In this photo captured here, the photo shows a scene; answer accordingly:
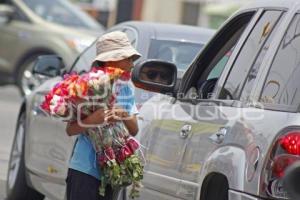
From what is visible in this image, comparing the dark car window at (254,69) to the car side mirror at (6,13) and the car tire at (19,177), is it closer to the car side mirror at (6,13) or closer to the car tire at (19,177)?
the car tire at (19,177)

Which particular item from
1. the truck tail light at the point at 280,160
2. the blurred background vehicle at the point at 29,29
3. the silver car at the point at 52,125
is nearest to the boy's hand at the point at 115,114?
the truck tail light at the point at 280,160

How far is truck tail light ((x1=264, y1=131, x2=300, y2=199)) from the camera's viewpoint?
4.77m

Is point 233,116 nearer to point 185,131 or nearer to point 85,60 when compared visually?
point 185,131

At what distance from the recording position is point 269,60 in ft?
17.7

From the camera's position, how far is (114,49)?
5.95 metres

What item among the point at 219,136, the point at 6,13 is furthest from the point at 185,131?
the point at 6,13

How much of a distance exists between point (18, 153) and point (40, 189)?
3.01 feet

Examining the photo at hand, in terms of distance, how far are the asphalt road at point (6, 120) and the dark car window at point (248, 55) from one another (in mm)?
4269

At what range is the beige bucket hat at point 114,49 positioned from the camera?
19.4 feet

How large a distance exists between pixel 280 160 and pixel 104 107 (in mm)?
1311

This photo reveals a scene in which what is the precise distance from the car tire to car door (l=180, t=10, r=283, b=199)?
340 cm

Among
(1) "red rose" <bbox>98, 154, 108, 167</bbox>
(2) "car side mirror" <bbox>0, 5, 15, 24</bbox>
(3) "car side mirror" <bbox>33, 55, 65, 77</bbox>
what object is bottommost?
(1) "red rose" <bbox>98, 154, 108, 167</bbox>

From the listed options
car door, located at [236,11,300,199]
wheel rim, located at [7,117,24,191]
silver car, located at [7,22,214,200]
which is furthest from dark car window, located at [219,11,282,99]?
wheel rim, located at [7,117,24,191]

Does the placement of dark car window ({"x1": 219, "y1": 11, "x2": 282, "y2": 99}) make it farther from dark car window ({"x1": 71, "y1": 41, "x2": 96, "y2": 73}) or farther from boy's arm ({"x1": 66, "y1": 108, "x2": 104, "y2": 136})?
dark car window ({"x1": 71, "y1": 41, "x2": 96, "y2": 73})
